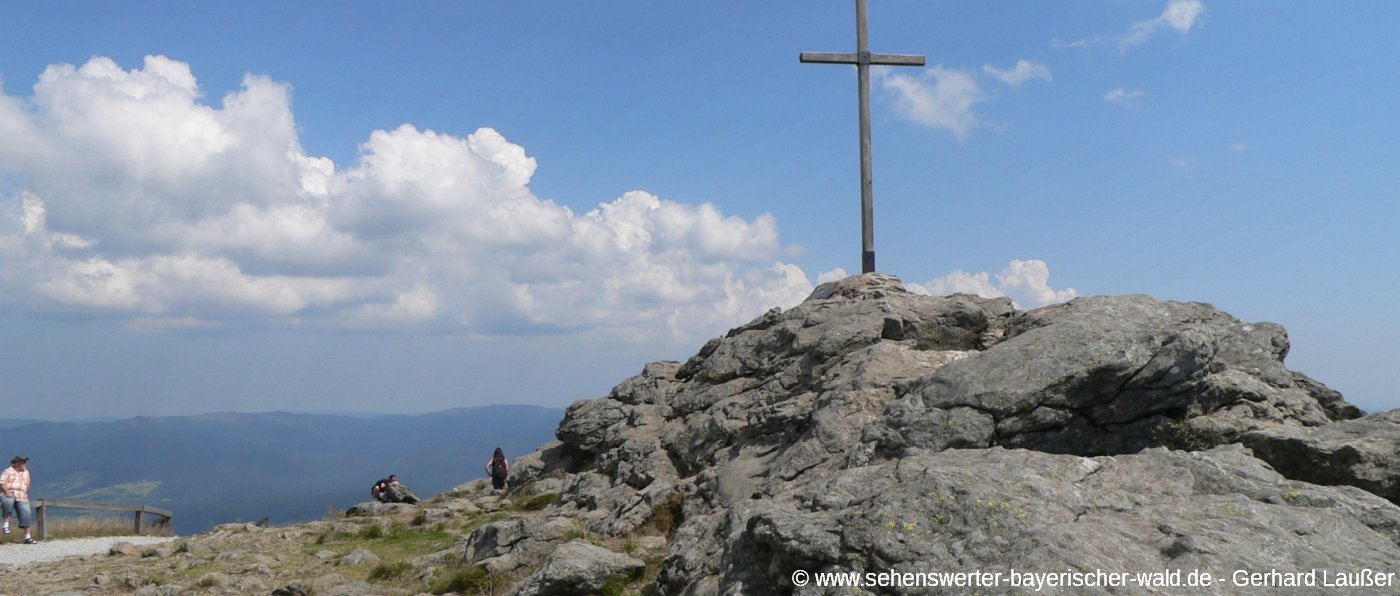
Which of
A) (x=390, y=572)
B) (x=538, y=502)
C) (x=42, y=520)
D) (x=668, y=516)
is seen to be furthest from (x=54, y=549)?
(x=668, y=516)

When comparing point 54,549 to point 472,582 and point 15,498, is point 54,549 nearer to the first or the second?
point 15,498

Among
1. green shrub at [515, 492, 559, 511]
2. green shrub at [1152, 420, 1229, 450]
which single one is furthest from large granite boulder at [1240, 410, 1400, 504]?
green shrub at [515, 492, 559, 511]

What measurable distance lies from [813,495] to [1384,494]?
25.0ft

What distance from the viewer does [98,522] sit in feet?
108

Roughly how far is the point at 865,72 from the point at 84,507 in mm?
34111

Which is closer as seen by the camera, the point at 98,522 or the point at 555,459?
the point at 555,459

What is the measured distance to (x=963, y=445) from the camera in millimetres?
13672

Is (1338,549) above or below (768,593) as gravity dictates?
above

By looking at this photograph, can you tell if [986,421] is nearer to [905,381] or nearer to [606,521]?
[905,381]

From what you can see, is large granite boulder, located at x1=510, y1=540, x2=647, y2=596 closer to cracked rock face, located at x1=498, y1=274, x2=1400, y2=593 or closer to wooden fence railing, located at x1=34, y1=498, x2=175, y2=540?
cracked rock face, located at x1=498, y1=274, x2=1400, y2=593

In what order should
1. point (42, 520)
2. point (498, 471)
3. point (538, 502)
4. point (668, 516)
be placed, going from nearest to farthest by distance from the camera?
point (668, 516)
point (538, 502)
point (42, 520)
point (498, 471)

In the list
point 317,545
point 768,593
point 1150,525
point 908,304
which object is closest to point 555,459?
point 317,545

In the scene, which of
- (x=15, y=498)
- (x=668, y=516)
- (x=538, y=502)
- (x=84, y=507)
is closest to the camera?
(x=668, y=516)

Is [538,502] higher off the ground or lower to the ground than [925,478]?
lower
